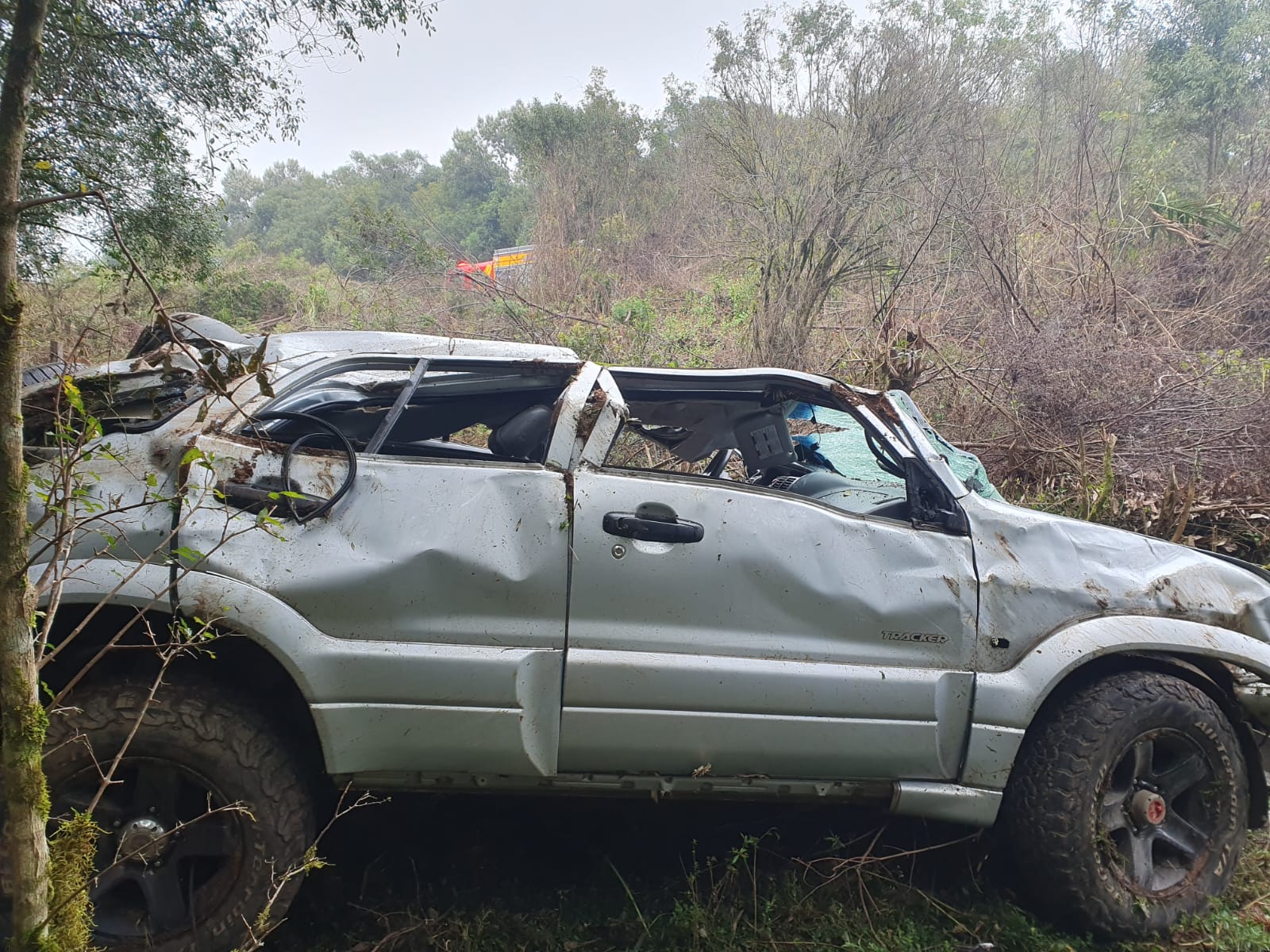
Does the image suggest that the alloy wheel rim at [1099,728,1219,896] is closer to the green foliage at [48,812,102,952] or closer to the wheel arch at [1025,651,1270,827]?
the wheel arch at [1025,651,1270,827]

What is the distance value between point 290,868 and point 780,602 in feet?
5.30

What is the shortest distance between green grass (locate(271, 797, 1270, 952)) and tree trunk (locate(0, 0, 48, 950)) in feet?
4.55

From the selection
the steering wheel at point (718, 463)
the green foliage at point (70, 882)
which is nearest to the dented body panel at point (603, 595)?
the green foliage at point (70, 882)

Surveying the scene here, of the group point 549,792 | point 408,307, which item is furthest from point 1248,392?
point 408,307

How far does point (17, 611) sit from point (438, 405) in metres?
1.98

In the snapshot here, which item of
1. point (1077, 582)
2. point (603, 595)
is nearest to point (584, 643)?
point (603, 595)

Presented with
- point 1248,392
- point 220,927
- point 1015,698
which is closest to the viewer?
point 220,927

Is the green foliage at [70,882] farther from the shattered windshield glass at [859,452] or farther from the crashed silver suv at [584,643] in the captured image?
the shattered windshield glass at [859,452]

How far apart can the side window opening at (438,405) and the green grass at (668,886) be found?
146 cm

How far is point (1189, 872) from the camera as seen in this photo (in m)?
2.83

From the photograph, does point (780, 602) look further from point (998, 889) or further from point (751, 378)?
point (998, 889)

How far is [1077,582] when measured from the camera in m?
2.72

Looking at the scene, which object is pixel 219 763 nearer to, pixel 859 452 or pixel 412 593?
pixel 412 593

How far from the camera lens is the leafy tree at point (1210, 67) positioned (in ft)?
45.1
